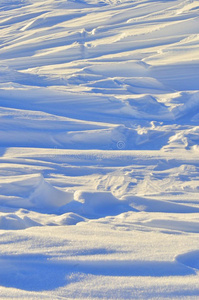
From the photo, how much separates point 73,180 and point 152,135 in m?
0.92

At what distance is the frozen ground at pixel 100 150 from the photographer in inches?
61.9

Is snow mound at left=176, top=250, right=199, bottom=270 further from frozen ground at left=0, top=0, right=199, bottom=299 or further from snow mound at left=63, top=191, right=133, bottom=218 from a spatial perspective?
snow mound at left=63, top=191, right=133, bottom=218

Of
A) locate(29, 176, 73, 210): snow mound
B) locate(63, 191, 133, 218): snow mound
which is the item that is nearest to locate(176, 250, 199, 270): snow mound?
locate(63, 191, 133, 218): snow mound

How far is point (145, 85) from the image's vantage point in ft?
14.3

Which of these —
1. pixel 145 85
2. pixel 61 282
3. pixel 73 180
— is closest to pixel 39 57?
pixel 145 85

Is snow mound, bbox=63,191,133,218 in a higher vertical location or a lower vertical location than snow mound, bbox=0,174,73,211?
lower

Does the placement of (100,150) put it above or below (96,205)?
Result: above

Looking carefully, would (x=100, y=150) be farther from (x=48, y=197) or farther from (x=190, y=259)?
(x=190, y=259)

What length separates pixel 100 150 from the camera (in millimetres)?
3291

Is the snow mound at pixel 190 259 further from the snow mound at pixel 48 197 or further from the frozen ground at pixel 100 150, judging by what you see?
the snow mound at pixel 48 197

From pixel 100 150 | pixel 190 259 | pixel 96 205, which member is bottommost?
pixel 190 259

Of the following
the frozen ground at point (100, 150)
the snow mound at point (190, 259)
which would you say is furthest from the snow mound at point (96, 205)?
the snow mound at point (190, 259)

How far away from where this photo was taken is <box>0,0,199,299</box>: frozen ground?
61.9 inches

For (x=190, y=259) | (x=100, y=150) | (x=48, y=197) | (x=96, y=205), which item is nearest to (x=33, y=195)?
(x=48, y=197)
